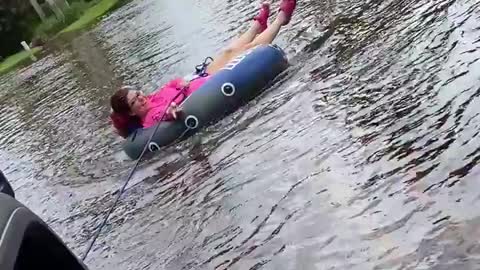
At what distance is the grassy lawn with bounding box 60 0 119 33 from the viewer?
131 ft

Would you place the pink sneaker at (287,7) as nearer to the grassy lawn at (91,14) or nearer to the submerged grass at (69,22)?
the submerged grass at (69,22)

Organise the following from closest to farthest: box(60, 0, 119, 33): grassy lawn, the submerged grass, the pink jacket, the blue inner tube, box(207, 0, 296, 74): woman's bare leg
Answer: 1. the blue inner tube
2. the pink jacket
3. box(207, 0, 296, 74): woman's bare leg
4. the submerged grass
5. box(60, 0, 119, 33): grassy lawn

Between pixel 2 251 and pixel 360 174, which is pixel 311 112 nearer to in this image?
pixel 360 174

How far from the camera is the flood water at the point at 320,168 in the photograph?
561 cm

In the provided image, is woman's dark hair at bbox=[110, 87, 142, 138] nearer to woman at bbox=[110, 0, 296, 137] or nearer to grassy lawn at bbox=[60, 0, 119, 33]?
woman at bbox=[110, 0, 296, 137]

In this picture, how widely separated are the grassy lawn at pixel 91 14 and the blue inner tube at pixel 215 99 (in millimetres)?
28890

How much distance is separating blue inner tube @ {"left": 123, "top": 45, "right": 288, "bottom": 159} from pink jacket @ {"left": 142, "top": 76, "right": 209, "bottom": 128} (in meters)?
0.11

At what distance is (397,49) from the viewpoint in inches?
380

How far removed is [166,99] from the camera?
429 inches

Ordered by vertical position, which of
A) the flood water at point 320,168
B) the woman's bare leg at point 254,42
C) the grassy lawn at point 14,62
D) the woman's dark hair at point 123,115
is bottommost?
the grassy lawn at point 14,62

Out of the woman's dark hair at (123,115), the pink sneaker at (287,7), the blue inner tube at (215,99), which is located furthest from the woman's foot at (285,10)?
the woman's dark hair at (123,115)

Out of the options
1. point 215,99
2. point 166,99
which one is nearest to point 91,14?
point 166,99

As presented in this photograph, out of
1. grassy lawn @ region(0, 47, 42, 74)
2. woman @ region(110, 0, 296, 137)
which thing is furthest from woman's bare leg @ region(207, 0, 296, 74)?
grassy lawn @ region(0, 47, 42, 74)

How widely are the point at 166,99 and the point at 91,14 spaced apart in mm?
32892
